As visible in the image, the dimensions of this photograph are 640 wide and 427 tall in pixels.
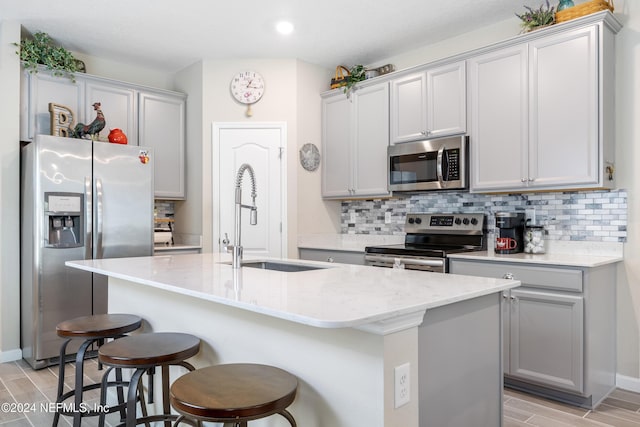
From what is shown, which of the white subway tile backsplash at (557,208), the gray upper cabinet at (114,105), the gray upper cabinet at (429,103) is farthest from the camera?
the gray upper cabinet at (114,105)

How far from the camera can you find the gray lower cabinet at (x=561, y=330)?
2.64 m

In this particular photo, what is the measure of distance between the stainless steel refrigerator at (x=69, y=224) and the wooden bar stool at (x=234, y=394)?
8.49ft

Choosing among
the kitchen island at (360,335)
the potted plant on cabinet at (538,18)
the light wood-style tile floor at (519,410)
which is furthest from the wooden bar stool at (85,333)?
the potted plant on cabinet at (538,18)

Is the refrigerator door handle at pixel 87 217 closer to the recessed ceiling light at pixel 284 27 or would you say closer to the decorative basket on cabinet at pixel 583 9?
the recessed ceiling light at pixel 284 27

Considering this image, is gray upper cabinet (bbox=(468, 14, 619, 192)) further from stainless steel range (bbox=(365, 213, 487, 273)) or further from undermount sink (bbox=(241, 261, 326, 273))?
undermount sink (bbox=(241, 261, 326, 273))

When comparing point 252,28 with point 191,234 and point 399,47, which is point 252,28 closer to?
point 399,47

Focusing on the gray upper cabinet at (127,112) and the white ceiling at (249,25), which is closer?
the white ceiling at (249,25)

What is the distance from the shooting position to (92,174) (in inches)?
145

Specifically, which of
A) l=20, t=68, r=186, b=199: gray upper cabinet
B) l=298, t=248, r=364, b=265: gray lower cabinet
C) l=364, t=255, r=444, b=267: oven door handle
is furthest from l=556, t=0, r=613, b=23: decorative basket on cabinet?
l=20, t=68, r=186, b=199: gray upper cabinet

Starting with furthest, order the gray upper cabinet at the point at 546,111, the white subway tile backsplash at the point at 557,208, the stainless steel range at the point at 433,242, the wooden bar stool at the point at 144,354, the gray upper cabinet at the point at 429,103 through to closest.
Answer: the gray upper cabinet at the point at 429,103
the stainless steel range at the point at 433,242
the white subway tile backsplash at the point at 557,208
the gray upper cabinet at the point at 546,111
the wooden bar stool at the point at 144,354

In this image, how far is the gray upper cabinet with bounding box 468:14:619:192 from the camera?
2.85 m

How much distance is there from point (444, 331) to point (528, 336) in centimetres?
161

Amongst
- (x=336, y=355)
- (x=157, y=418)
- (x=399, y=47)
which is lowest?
(x=157, y=418)

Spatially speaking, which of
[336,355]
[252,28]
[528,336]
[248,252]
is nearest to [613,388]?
[528,336]
